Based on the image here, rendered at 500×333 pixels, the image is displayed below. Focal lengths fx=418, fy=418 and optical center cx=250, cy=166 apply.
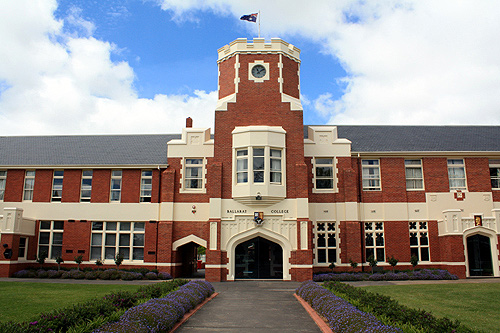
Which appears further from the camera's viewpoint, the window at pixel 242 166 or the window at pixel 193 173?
the window at pixel 193 173

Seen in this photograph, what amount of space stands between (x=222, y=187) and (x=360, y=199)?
355 inches

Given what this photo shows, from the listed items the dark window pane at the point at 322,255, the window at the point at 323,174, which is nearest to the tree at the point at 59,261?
the dark window pane at the point at 322,255

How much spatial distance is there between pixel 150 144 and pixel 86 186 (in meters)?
5.21

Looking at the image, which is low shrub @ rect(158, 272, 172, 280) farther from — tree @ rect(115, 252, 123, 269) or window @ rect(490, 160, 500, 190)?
window @ rect(490, 160, 500, 190)

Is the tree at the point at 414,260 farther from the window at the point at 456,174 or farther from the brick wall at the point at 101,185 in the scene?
the brick wall at the point at 101,185

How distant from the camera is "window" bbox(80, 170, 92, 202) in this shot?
1085 inches

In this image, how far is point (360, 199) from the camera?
1045 inches

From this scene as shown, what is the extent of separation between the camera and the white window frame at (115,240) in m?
26.4

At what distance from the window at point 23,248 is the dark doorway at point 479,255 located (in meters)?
27.4

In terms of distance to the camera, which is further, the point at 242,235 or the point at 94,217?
the point at 94,217

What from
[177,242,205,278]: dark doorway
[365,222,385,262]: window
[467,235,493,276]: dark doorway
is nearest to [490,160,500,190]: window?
[467,235,493,276]: dark doorway

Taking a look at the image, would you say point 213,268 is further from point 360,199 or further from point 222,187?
point 360,199

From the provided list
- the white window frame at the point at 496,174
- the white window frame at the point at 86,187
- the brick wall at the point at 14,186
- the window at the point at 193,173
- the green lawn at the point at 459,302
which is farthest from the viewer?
the brick wall at the point at 14,186

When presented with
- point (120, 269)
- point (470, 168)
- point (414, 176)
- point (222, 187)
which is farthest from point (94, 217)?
point (470, 168)
